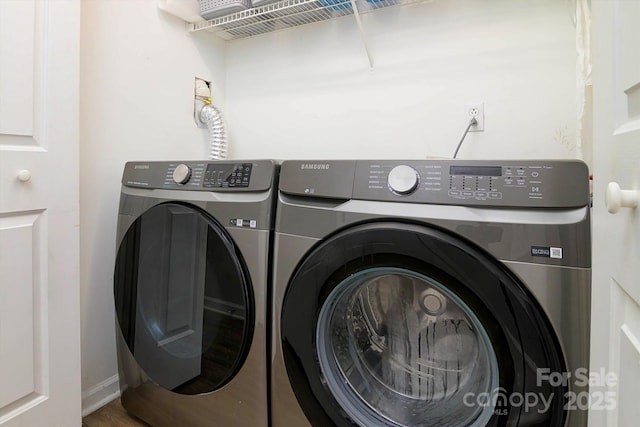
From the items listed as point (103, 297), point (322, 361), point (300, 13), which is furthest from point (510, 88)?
point (103, 297)

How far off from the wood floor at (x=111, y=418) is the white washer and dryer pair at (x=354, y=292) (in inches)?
3.1

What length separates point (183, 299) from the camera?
1.05m

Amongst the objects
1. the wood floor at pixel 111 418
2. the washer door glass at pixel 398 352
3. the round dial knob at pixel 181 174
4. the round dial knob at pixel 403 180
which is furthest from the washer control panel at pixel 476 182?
the wood floor at pixel 111 418

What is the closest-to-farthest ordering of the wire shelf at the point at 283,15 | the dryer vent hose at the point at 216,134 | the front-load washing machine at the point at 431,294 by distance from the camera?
the front-load washing machine at the point at 431,294 → the wire shelf at the point at 283,15 → the dryer vent hose at the point at 216,134

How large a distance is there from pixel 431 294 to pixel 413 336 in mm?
122

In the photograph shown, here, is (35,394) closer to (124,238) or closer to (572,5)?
(124,238)

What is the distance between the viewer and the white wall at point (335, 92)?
3.86 ft

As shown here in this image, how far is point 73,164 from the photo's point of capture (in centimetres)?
108

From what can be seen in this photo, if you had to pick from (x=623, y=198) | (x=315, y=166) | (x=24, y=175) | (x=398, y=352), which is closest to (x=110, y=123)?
(x=24, y=175)

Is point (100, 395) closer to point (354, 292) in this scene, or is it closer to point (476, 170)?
point (354, 292)

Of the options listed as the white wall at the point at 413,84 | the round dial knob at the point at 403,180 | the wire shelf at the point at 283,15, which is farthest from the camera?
the wire shelf at the point at 283,15

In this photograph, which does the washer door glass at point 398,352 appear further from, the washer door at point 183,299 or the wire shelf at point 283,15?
the wire shelf at point 283,15

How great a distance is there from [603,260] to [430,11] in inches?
48.3

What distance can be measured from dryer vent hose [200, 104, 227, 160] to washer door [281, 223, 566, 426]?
975mm
